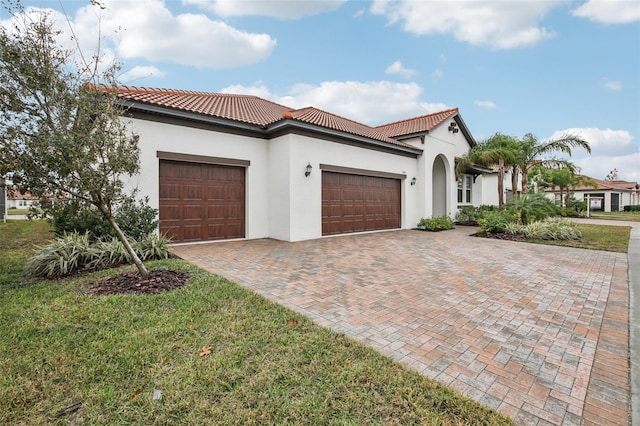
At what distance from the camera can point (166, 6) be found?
939cm

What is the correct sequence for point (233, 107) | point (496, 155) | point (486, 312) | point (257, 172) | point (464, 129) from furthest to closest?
point (464, 129) < point (496, 155) < point (233, 107) < point (257, 172) < point (486, 312)

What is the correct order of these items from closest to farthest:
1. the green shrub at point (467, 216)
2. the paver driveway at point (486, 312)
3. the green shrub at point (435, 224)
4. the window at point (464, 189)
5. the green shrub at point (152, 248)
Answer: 1. the paver driveway at point (486, 312)
2. the green shrub at point (152, 248)
3. the green shrub at point (435, 224)
4. the green shrub at point (467, 216)
5. the window at point (464, 189)

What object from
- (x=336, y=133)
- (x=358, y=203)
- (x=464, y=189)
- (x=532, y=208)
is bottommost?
(x=532, y=208)

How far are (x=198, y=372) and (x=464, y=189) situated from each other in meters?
20.2

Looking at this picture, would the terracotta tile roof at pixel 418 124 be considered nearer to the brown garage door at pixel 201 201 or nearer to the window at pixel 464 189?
A: the window at pixel 464 189

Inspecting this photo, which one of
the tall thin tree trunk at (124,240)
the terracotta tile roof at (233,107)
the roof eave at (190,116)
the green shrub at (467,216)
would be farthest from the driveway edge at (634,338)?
the green shrub at (467,216)

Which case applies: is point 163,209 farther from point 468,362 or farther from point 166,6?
point 468,362

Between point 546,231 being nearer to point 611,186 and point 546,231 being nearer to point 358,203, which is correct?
point 358,203

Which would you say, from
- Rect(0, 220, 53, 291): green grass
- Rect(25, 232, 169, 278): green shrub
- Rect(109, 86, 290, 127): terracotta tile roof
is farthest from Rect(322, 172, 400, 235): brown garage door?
Rect(0, 220, 53, 291): green grass

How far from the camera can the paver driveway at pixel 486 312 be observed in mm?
2531

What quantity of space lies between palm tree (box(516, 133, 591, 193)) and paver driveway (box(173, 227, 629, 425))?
396 inches

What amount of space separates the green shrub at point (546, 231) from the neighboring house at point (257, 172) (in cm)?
490

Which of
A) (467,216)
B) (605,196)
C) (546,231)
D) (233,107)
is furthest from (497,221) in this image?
(605,196)

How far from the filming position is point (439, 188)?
18844mm
